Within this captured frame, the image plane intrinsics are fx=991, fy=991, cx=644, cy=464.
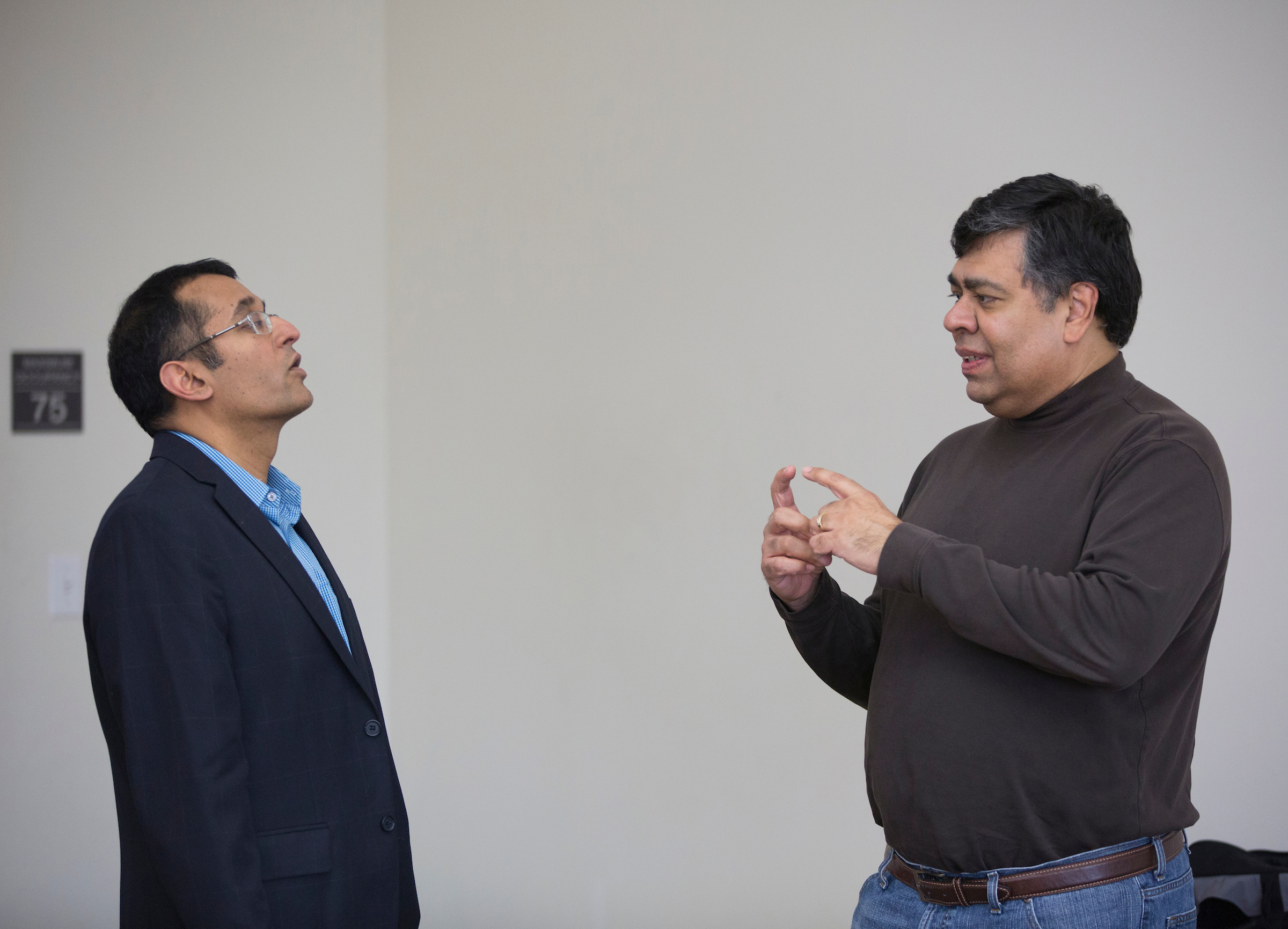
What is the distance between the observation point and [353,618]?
177 centimetres

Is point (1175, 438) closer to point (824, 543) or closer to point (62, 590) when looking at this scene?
point (824, 543)

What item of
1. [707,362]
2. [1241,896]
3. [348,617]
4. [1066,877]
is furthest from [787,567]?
[1241,896]

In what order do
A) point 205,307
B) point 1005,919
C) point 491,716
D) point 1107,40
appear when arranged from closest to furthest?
point 1005,919 → point 205,307 → point 1107,40 → point 491,716

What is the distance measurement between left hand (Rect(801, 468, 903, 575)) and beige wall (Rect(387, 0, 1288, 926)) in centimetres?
150

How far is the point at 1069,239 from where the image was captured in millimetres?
1439

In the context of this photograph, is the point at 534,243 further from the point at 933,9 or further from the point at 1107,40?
the point at 1107,40

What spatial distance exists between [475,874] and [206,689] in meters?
1.93

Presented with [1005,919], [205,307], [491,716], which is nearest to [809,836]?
[491,716]

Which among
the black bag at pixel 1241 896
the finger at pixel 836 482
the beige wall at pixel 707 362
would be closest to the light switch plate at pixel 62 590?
the beige wall at pixel 707 362

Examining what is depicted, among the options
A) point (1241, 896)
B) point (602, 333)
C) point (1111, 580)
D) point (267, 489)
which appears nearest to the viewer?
point (1111, 580)

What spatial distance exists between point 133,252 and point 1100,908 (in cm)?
298

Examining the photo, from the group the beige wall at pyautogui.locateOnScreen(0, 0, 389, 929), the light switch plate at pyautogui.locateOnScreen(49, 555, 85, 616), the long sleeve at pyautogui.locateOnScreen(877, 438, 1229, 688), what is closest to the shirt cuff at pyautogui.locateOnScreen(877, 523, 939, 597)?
the long sleeve at pyautogui.locateOnScreen(877, 438, 1229, 688)

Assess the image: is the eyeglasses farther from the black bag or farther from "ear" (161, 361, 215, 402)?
the black bag

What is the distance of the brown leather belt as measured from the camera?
1315mm
